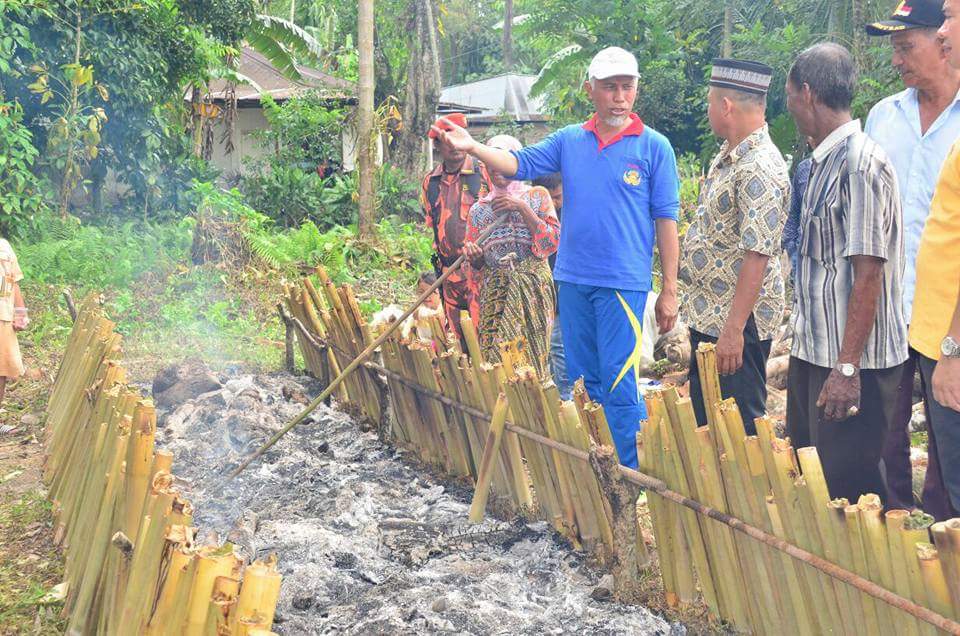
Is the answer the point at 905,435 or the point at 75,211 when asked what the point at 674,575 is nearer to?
the point at 905,435

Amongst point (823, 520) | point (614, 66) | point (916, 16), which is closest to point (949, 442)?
point (823, 520)

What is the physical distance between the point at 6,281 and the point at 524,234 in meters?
2.92

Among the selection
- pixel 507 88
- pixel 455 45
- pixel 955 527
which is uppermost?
pixel 455 45

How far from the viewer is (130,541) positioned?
8.20 feet

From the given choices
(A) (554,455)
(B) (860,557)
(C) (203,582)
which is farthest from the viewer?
(A) (554,455)

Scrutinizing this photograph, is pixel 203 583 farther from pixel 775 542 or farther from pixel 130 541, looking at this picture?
pixel 775 542

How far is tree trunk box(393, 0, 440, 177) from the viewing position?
Answer: 1405 centimetres

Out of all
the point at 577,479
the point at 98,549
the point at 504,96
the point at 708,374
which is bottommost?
the point at 98,549

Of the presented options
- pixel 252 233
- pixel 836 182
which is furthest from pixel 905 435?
pixel 252 233

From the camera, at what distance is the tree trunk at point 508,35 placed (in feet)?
96.8

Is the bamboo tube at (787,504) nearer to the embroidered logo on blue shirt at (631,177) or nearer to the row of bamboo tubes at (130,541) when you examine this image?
the row of bamboo tubes at (130,541)

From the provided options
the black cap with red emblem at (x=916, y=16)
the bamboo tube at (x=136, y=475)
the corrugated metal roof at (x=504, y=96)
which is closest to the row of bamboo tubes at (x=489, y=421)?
the bamboo tube at (x=136, y=475)

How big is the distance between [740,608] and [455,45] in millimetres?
33560

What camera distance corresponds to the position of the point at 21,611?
322 centimetres
